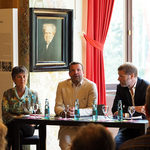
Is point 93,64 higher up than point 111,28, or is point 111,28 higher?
point 111,28

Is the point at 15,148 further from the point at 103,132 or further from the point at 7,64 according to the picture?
the point at 103,132

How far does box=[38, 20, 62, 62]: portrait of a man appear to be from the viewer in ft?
22.2

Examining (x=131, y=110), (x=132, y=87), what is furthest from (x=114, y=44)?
(x=131, y=110)

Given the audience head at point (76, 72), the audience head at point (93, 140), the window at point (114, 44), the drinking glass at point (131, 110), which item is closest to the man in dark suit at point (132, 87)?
the drinking glass at point (131, 110)

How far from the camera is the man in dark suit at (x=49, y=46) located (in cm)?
679

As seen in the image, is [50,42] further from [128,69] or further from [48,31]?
[128,69]

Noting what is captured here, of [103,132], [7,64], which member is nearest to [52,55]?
[7,64]

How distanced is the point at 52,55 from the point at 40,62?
10.1 inches

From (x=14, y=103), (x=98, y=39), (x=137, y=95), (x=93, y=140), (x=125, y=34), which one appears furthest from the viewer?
(x=125, y=34)

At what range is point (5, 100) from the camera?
5922mm

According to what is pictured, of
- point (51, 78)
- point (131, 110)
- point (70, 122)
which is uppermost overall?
point (51, 78)

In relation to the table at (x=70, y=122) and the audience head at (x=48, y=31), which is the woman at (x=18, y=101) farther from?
the audience head at (x=48, y=31)

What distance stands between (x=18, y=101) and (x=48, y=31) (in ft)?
4.80

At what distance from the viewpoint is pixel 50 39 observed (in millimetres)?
6871
